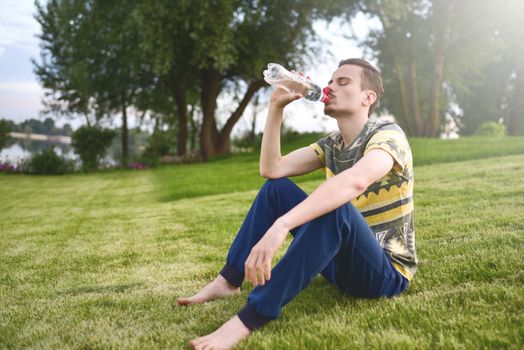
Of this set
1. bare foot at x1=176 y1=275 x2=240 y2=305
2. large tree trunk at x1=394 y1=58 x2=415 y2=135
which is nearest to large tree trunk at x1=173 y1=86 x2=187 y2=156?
large tree trunk at x1=394 y1=58 x2=415 y2=135

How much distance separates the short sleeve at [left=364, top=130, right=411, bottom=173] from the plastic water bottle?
0.39m

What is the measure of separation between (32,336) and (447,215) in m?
4.38

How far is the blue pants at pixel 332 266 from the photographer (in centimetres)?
226

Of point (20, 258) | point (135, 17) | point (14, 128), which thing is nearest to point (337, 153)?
point (20, 258)

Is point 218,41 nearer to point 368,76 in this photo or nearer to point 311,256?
point 368,76

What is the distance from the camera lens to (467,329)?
7.38 feet

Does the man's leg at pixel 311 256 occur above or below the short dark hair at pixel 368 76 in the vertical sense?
below

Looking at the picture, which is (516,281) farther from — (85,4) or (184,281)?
(85,4)

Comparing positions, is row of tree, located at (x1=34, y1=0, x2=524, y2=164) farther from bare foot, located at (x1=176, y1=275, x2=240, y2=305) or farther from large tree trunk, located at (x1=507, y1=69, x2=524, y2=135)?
bare foot, located at (x1=176, y1=275, x2=240, y2=305)

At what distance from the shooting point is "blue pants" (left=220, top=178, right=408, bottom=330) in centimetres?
226

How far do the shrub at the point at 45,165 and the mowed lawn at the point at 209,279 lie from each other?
1392 centimetres

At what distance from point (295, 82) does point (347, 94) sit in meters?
0.30

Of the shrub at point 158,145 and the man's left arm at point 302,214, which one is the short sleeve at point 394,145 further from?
the shrub at point 158,145

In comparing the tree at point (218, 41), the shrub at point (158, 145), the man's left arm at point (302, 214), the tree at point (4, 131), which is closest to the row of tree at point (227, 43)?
the tree at point (218, 41)
